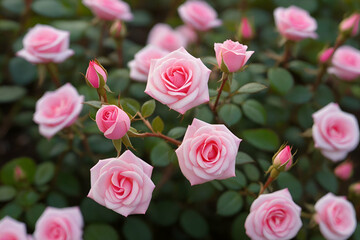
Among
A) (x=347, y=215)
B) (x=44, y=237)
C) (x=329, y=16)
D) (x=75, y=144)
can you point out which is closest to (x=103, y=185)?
(x=44, y=237)

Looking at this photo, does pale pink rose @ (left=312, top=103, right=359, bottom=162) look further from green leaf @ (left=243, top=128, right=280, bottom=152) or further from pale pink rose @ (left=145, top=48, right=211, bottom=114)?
pale pink rose @ (left=145, top=48, right=211, bottom=114)

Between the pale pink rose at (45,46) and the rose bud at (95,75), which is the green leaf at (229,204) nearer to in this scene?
the rose bud at (95,75)

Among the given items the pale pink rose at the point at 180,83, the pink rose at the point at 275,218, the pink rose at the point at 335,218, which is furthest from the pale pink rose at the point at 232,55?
the pink rose at the point at 335,218

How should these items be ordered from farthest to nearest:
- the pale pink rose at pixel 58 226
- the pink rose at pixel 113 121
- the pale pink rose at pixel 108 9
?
the pale pink rose at pixel 108 9 → the pale pink rose at pixel 58 226 → the pink rose at pixel 113 121

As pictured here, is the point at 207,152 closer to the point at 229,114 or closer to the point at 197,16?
the point at 229,114

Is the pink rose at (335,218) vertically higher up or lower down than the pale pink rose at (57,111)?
lower down

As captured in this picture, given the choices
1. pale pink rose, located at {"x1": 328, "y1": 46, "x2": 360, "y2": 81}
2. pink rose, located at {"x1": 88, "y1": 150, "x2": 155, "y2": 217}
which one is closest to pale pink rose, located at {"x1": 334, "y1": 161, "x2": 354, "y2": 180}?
pale pink rose, located at {"x1": 328, "y1": 46, "x2": 360, "y2": 81}

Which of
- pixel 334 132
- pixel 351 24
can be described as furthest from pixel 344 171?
pixel 351 24
